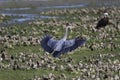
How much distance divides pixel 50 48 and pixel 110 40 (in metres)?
9.89

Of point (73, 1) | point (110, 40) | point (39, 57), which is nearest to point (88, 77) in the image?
point (39, 57)

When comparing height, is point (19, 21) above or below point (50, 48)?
below

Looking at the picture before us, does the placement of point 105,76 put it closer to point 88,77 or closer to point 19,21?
point 88,77

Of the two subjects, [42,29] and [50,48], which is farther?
[42,29]

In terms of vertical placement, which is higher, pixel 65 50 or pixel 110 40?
pixel 65 50

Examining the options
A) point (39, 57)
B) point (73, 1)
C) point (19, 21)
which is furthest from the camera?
point (73, 1)

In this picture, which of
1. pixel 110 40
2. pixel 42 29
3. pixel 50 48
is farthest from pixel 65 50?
pixel 42 29

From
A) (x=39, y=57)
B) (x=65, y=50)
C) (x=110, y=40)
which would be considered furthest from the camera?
(x=110, y=40)

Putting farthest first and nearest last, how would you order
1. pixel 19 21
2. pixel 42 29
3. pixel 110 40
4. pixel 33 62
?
1. pixel 19 21
2. pixel 42 29
3. pixel 110 40
4. pixel 33 62

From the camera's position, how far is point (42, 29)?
103 ft

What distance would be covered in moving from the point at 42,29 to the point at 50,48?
533 inches

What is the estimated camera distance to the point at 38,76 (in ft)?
59.6

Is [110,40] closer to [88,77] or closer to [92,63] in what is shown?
[92,63]

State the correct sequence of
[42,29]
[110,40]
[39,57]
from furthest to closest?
[42,29]
[110,40]
[39,57]
